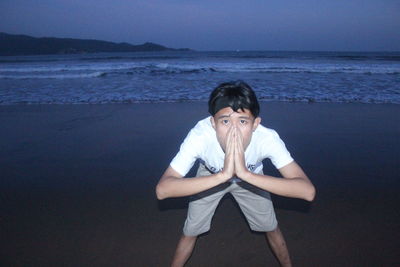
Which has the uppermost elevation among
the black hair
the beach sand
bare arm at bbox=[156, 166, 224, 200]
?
the black hair

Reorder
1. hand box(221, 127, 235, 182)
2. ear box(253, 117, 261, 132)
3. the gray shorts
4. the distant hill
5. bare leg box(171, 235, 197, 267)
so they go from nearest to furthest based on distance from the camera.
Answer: hand box(221, 127, 235, 182), ear box(253, 117, 261, 132), the gray shorts, bare leg box(171, 235, 197, 267), the distant hill

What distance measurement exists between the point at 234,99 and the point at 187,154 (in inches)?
20.3

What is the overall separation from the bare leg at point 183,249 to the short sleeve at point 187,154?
674 millimetres

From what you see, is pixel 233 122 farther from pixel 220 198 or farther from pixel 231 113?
pixel 220 198

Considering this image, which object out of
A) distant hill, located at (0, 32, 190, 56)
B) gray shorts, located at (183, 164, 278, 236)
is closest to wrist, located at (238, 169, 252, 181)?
gray shorts, located at (183, 164, 278, 236)

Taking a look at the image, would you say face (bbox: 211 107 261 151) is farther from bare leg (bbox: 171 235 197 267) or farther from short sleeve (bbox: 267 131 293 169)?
bare leg (bbox: 171 235 197 267)

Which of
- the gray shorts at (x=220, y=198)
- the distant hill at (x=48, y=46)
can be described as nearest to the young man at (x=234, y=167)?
the gray shorts at (x=220, y=198)

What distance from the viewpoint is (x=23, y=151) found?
4.99 metres

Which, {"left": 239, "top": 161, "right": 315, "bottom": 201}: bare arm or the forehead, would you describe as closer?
{"left": 239, "top": 161, "right": 315, "bottom": 201}: bare arm

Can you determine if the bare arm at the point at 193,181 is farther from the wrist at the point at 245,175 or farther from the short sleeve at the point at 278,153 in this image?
the short sleeve at the point at 278,153

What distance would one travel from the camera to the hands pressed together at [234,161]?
67.1 inches

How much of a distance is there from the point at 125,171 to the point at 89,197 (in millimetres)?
782

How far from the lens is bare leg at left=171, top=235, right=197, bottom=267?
2355 millimetres

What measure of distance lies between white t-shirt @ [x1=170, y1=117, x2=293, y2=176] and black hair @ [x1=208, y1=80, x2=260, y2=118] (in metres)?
0.18
